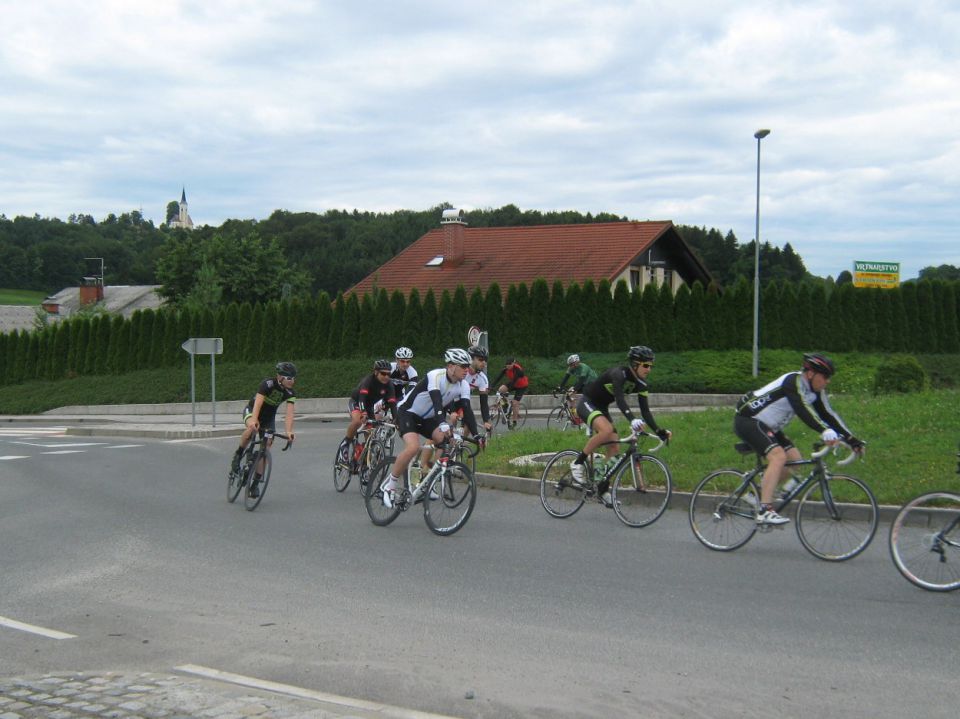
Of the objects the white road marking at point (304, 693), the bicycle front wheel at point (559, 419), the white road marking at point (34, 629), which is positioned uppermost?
the bicycle front wheel at point (559, 419)

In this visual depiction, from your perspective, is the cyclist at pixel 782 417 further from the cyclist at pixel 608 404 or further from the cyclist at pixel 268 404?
the cyclist at pixel 268 404

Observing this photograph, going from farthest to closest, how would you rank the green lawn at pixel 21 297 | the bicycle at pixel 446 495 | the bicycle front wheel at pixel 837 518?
the green lawn at pixel 21 297, the bicycle at pixel 446 495, the bicycle front wheel at pixel 837 518

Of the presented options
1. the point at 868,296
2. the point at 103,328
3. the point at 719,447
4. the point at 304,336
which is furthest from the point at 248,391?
the point at 719,447

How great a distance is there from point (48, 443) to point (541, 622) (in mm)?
22798

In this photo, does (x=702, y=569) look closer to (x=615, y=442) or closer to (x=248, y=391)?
(x=615, y=442)

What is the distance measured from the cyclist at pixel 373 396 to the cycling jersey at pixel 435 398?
3055 mm

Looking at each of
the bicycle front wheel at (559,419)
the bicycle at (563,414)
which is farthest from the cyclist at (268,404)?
the bicycle front wheel at (559,419)

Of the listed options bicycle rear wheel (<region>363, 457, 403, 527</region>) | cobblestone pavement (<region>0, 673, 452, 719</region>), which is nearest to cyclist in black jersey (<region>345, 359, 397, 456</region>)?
bicycle rear wheel (<region>363, 457, 403, 527</region>)

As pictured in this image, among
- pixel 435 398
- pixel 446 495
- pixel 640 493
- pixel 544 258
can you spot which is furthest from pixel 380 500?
pixel 544 258

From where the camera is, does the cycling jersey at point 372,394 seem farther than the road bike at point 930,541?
Yes

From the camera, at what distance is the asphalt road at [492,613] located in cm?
550

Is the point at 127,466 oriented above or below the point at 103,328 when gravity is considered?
below

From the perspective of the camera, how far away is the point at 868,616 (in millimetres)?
7070

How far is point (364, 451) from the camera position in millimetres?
14188
